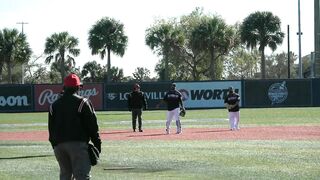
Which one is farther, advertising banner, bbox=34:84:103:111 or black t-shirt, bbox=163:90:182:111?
advertising banner, bbox=34:84:103:111

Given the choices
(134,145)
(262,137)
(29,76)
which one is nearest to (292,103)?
(262,137)

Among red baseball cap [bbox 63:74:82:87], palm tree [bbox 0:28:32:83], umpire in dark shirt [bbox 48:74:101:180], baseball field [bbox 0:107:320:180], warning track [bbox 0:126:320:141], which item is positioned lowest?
baseball field [bbox 0:107:320:180]

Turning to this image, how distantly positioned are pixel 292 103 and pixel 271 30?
19.3 m

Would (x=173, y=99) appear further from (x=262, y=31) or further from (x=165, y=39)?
(x=165, y=39)

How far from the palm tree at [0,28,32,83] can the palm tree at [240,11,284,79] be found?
23.4m

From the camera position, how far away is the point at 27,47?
73.7 m

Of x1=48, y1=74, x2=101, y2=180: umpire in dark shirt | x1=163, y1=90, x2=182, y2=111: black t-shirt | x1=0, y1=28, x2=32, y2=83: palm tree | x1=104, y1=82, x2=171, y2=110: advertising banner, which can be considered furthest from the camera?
x1=0, y1=28, x2=32, y2=83: palm tree

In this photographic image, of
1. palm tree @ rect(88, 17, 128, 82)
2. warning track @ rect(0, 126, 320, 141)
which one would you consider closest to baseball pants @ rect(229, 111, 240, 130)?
warning track @ rect(0, 126, 320, 141)

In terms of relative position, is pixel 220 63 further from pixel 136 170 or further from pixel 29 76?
pixel 136 170

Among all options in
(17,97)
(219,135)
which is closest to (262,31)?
(17,97)

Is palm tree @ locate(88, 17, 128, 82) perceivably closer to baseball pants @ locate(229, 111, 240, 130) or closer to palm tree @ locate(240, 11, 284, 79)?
palm tree @ locate(240, 11, 284, 79)

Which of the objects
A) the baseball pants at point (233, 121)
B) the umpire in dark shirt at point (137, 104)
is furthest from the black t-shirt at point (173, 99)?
Result: the baseball pants at point (233, 121)

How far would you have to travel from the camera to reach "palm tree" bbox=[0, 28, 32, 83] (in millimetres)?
71188

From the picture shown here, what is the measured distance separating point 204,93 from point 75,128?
1774 inches
